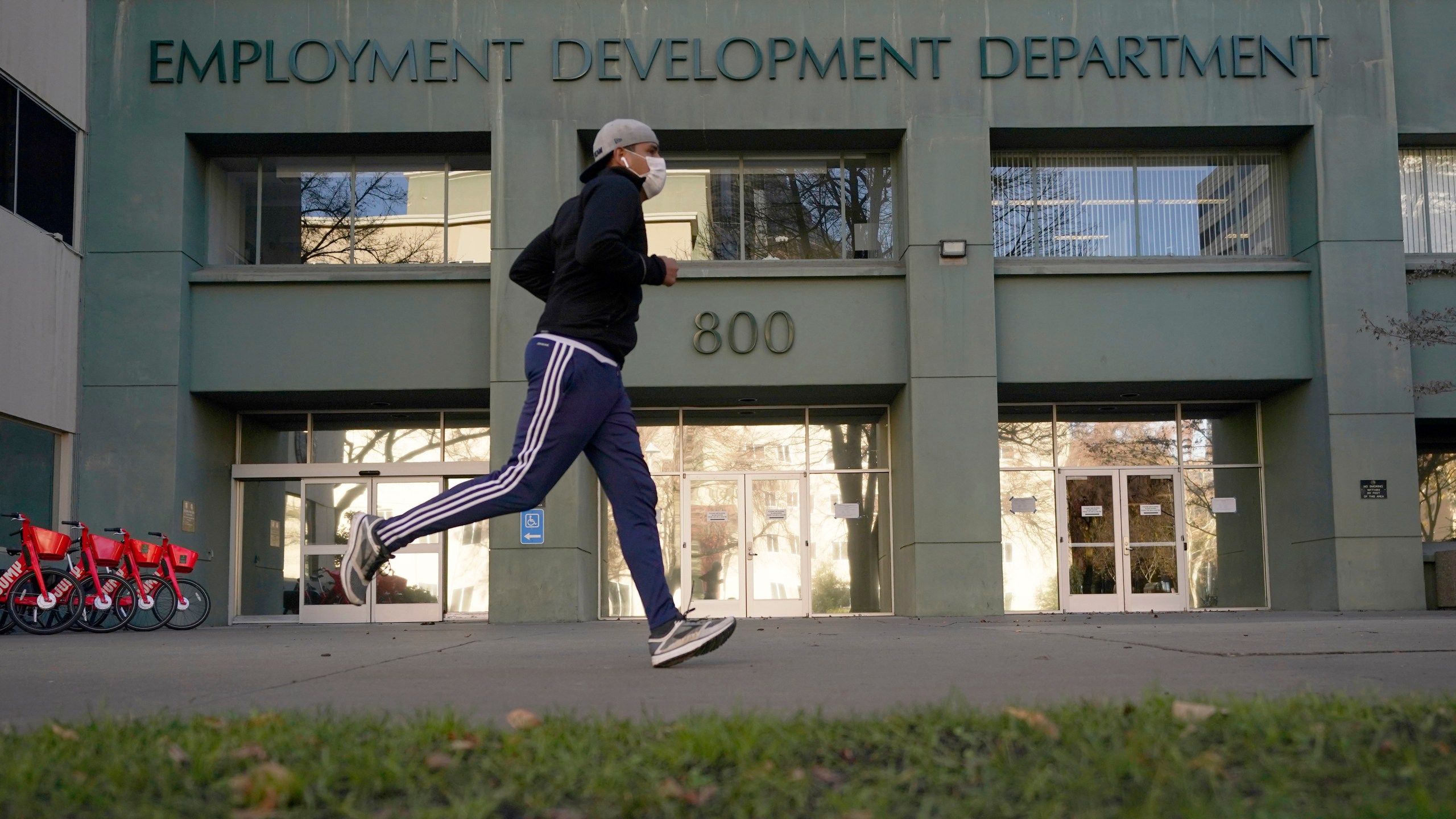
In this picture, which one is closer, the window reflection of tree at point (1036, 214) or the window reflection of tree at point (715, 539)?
the window reflection of tree at point (1036, 214)

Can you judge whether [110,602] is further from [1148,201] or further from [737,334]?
[1148,201]

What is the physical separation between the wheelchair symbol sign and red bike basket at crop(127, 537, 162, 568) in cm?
423

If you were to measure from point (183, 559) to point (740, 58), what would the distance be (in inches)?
367

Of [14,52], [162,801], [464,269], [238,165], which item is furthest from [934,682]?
[238,165]

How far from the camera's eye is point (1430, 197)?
18062mm

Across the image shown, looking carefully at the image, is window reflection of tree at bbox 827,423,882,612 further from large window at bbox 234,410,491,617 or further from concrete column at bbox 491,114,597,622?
large window at bbox 234,410,491,617

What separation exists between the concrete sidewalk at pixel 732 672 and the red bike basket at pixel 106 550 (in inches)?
234

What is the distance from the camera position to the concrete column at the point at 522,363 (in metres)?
16.4

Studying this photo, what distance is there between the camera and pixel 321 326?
56.4 feet

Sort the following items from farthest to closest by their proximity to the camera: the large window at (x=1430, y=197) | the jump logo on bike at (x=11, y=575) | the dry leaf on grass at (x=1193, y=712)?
the large window at (x=1430, y=197), the jump logo on bike at (x=11, y=575), the dry leaf on grass at (x=1193, y=712)

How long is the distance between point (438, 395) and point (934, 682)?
13752 mm

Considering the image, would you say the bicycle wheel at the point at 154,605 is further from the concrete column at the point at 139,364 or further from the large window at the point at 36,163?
the large window at the point at 36,163

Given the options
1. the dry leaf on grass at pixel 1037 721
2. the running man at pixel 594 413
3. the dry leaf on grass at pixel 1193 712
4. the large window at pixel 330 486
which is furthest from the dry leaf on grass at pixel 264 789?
the large window at pixel 330 486

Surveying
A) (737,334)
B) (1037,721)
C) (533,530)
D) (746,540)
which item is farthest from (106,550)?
(1037,721)
